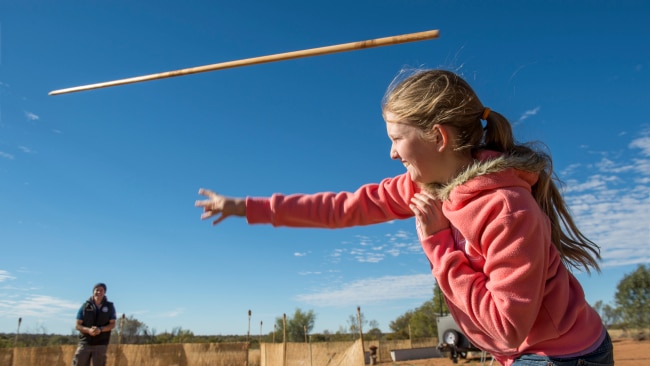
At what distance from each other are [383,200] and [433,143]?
0.45 m

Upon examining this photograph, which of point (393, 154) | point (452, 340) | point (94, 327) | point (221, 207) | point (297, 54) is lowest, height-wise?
point (452, 340)

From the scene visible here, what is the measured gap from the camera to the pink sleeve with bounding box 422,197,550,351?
164 cm

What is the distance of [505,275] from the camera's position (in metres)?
1.67

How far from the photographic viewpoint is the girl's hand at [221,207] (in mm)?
2180

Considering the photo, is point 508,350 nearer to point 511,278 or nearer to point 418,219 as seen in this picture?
point 511,278

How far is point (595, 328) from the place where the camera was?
1.86m

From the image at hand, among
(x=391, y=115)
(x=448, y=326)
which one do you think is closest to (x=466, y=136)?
(x=391, y=115)

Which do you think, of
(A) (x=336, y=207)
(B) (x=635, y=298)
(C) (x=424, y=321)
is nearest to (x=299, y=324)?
(C) (x=424, y=321)

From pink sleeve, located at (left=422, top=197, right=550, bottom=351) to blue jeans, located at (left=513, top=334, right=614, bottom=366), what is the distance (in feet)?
0.39

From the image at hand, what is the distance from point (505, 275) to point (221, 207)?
119 centimetres

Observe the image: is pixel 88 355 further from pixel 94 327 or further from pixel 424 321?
pixel 424 321

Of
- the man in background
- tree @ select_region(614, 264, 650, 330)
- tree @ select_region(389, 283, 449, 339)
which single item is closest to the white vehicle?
the man in background

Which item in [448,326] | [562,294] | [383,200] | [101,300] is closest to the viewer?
[562,294]

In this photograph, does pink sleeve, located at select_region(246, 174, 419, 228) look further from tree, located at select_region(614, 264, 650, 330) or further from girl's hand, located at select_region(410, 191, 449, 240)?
tree, located at select_region(614, 264, 650, 330)
